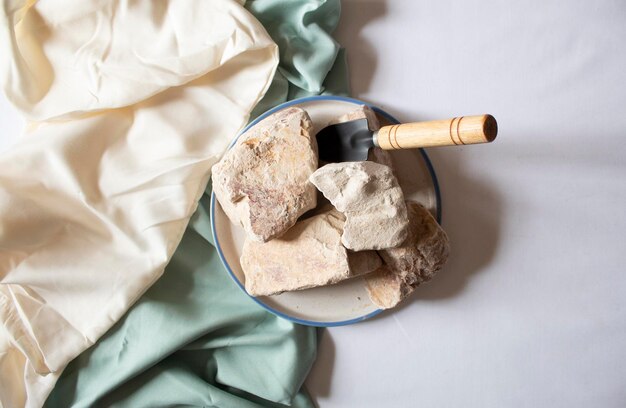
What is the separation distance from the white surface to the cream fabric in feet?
0.77

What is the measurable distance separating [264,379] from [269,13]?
22.8 inches

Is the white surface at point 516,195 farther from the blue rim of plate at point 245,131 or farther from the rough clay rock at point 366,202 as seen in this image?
the rough clay rock at point 366,202

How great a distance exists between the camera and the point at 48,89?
0.77 metres

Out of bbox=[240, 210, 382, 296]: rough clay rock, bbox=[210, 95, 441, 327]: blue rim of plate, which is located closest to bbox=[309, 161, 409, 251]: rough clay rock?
bbox=[240, 210, 382, 296]: rough clay rock

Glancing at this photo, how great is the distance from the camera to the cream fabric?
29.3 inches

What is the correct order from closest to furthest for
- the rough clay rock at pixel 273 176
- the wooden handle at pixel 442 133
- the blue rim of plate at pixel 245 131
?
the wooden handle at pixel 442 133
the rough clay rock at pixel 273 176
the blue rim of plate at pixel 245 131

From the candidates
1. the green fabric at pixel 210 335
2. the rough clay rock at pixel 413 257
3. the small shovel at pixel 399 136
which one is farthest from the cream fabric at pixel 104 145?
the rough clay rock at pixel 413 257

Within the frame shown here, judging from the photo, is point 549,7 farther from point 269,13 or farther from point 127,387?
point 127,387

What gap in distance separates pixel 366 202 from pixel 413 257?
0.37 feet

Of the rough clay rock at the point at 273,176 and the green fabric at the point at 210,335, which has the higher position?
the rough clay rock at the point at 273,176

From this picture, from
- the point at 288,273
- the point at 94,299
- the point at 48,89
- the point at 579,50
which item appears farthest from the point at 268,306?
the point at 579,50

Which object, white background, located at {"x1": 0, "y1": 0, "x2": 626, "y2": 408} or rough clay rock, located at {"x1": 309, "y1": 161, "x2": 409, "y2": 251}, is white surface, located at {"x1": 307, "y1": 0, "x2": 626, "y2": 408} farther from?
rough clay rock, located at {"x1": 309, "y1": 161, "x2": 409, "y2": 251}

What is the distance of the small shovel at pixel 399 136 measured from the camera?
21.0 inches

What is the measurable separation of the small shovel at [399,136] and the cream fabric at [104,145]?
0.51ft
